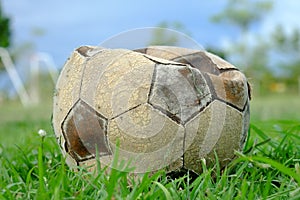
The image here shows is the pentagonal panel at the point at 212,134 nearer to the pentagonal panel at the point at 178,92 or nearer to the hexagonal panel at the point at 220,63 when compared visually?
the pentagonal panel at the point at 178,92

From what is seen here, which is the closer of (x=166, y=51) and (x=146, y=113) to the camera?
(x=146, y=113)

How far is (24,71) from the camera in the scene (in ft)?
61.8

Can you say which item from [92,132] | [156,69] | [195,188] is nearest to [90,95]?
[92,132]

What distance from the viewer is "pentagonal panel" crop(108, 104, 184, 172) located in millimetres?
1612

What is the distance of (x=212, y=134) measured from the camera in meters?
1.71

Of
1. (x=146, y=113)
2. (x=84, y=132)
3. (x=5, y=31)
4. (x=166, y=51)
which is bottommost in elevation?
(x=5, y=31)

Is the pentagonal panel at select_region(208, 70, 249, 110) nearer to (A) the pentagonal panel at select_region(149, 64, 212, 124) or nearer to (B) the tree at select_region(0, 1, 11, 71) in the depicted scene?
(A) the pentagonal panel at select_region(149, 64, 212, 124)

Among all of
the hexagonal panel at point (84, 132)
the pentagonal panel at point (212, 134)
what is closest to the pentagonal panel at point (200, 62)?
the pentagonal panel at point (212, 134)

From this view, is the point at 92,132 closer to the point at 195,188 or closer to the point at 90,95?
the point at 90,95

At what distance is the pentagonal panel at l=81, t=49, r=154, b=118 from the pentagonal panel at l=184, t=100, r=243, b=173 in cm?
20

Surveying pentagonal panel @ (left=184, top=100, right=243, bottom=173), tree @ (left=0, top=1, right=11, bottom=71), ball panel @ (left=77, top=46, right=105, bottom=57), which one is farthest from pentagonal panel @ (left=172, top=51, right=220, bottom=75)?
tree @ (left=0, top=1, right=11, bottom=71)

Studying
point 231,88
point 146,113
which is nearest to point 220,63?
point 231,88

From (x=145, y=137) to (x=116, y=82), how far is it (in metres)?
0.21

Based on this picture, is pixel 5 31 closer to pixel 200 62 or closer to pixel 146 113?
pixel 200 62
